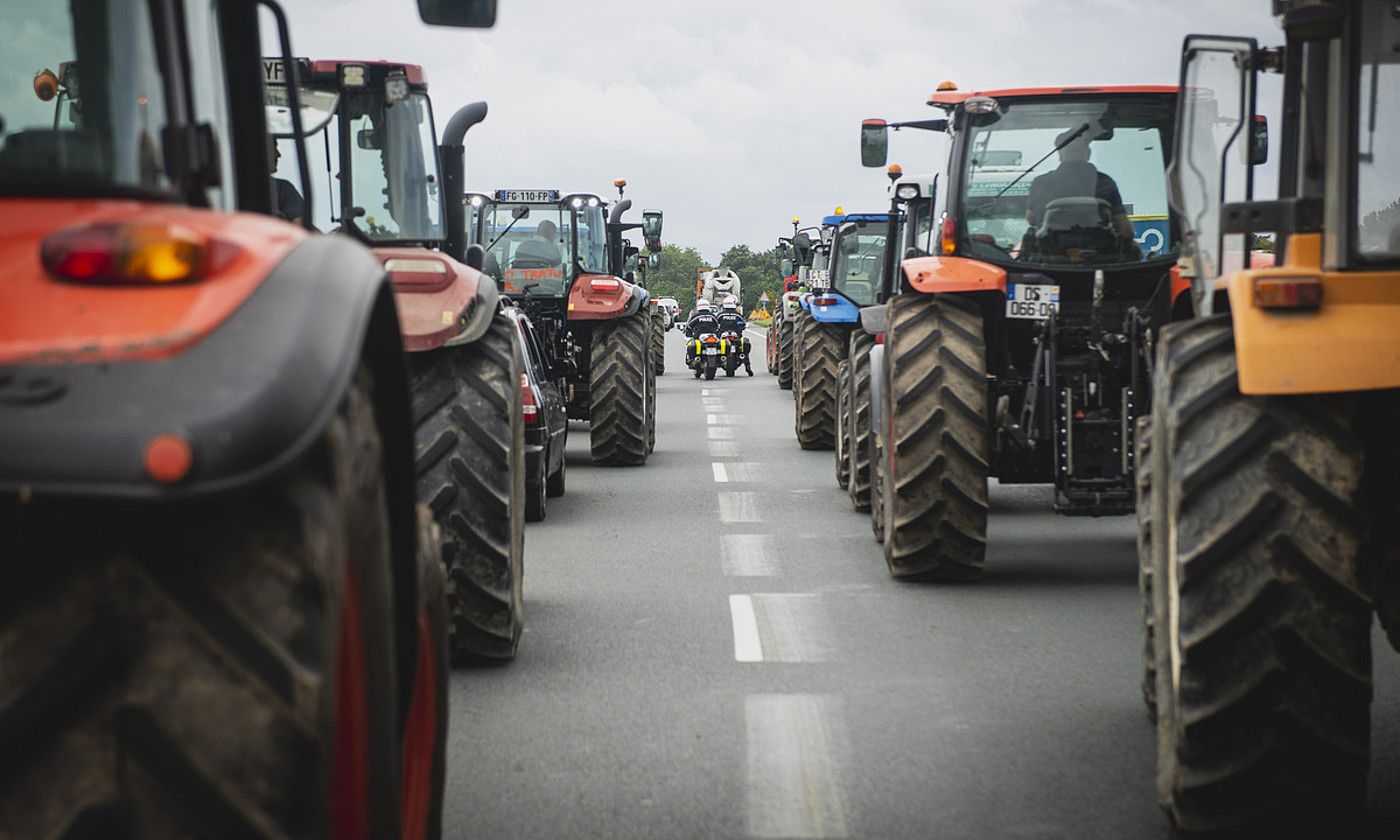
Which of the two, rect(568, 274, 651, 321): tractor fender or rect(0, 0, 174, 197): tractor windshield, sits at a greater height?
rect(0, 0, 174, 197): tractor windshield

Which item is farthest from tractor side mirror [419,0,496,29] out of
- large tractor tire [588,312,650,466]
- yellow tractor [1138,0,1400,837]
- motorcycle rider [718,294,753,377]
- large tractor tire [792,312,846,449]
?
motorcycle rider [718,294,753,377]

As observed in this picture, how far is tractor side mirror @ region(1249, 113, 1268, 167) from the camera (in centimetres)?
524

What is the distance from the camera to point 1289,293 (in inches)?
173

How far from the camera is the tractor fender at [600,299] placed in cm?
1653

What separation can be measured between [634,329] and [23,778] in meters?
14.5

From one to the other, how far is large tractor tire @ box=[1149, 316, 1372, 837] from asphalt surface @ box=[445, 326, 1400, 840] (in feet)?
1.97

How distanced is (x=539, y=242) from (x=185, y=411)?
16.7 m

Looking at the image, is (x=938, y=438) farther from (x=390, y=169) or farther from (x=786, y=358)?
(x=786, y=358)

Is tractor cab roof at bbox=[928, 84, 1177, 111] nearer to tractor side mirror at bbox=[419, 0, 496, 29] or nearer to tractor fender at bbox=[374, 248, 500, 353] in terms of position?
tractor fender at bbox=[374, 248, 500, 353]

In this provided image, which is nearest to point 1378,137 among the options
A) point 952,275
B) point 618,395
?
point 952,275

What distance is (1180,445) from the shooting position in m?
4.48

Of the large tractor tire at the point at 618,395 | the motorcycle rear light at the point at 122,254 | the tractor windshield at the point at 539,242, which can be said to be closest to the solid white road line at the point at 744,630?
the motorcycle rear light at the point at 122,254

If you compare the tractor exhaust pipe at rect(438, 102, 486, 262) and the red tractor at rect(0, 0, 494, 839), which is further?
the tractor exhaust pipe at rect(438, 102, 486, 262)

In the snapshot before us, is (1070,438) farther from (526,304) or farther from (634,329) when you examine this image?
(526,304)
